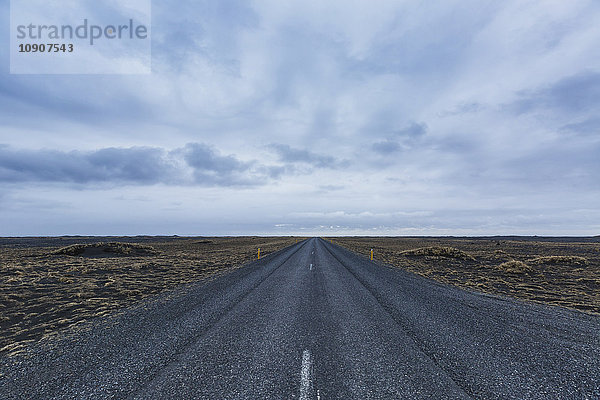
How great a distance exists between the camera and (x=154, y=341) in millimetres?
6102

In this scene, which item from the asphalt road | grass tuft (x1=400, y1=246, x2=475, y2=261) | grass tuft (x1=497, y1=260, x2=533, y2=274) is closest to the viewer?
the asphalt road

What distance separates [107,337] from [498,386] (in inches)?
309

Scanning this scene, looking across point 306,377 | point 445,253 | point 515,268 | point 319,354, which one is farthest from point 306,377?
point 445,253

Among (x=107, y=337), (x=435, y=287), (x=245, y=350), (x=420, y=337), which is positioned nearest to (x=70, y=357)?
(x=107, y=337)

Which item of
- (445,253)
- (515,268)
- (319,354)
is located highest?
(319,354)

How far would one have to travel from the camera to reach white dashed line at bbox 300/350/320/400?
157 inches

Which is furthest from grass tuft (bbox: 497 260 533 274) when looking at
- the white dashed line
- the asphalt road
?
the white dashed line

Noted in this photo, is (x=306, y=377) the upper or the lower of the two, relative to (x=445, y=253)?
upper

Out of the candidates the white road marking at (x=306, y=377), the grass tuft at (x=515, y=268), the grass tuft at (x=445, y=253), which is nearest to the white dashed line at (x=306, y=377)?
the white road marking at (x=306, y=377)

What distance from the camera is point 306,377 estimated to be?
14.7 ft

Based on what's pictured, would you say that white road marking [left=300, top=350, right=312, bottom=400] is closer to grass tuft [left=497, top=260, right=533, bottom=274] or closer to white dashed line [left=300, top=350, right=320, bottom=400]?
white dashed line [left=300, top=350, right=320, bottom=400]

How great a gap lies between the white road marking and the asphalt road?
16 millimetres

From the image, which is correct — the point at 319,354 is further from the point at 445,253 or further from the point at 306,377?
the point at 445,253

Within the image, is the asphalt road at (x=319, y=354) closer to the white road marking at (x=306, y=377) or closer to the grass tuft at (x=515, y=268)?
the white road marking at (x=306, y=377)
